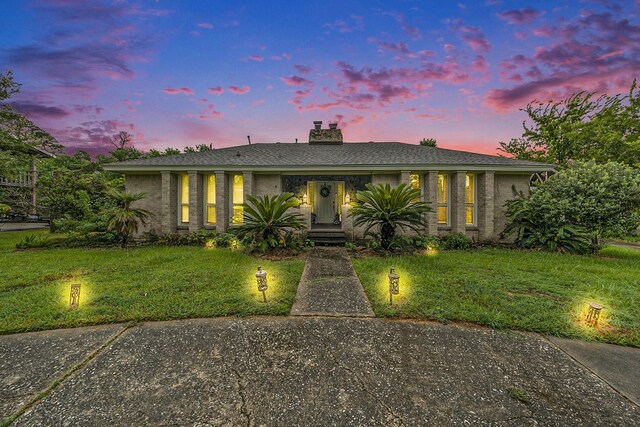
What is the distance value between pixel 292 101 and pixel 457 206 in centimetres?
1184

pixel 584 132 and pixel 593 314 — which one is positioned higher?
pixel 584 132

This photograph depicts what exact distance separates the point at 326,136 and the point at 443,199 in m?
6.97

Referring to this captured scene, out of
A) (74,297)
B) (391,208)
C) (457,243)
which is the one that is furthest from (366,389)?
(457,243)

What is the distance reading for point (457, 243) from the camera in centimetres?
883

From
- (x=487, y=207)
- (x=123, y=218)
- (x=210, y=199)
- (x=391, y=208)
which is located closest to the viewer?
(x=391, y=208)

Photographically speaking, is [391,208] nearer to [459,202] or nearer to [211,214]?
[459,202]

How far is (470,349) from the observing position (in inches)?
108

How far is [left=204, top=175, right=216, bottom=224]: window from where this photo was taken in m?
10.0

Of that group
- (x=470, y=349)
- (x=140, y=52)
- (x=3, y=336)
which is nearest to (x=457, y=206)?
(x=470, y=349)

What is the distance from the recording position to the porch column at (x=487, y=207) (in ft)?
30.1

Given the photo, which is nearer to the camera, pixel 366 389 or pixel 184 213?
pixel 366 389

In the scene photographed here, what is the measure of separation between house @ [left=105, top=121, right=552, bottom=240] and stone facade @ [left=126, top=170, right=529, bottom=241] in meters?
0.03

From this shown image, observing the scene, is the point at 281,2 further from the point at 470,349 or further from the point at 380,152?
the point at 470,349

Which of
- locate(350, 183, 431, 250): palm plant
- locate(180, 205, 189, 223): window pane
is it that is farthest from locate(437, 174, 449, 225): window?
locate(180, 205, 189, 223): window pane
